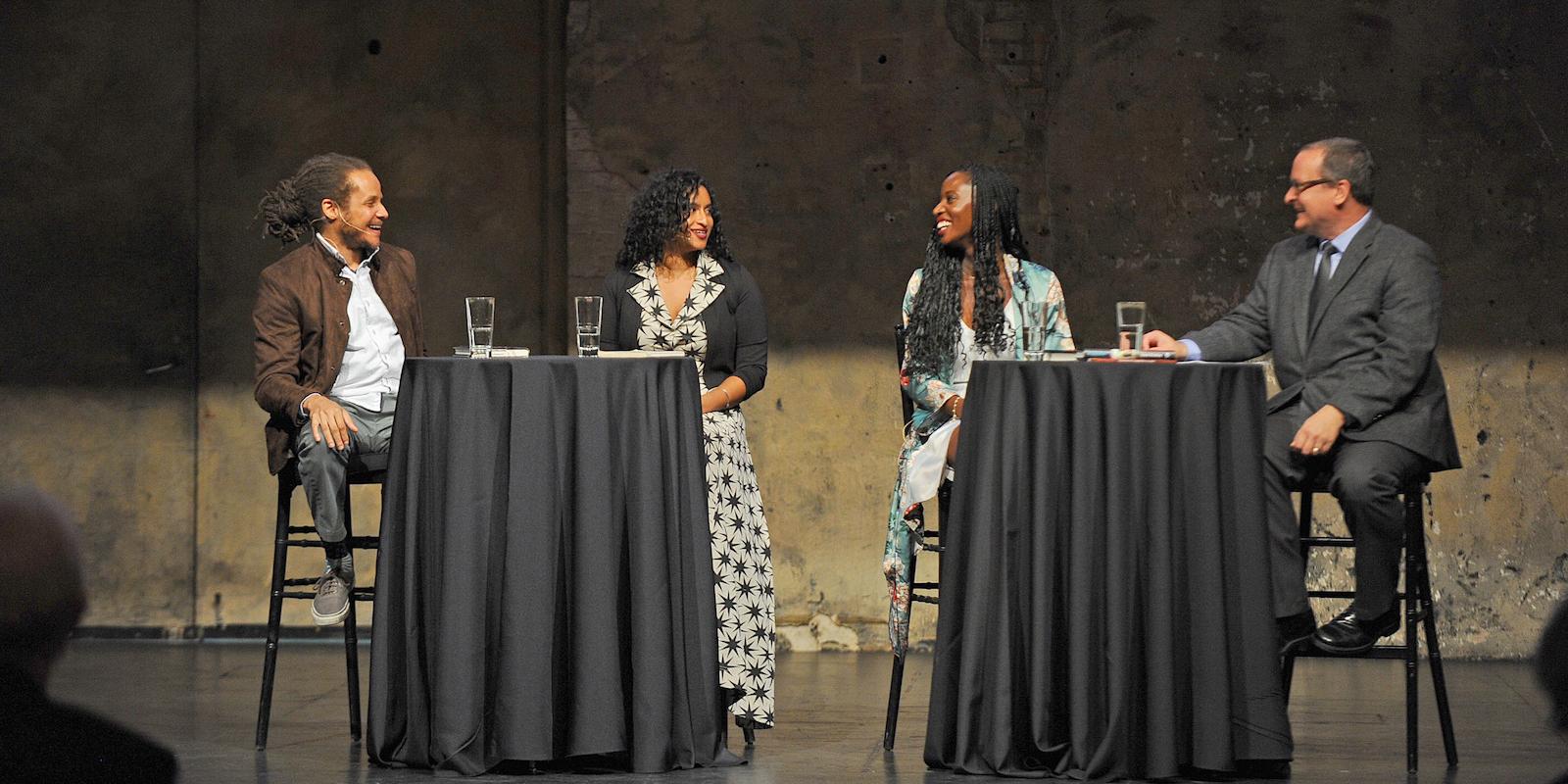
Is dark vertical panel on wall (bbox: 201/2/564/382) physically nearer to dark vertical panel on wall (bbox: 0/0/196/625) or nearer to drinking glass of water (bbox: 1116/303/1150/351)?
dark vertical panel on wall (bbox: 0/0/196/625)

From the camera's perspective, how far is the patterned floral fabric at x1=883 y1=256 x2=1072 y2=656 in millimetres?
4125

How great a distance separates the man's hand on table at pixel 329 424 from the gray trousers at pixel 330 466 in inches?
1.4

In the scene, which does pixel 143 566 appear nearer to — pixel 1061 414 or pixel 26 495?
pixel 1061 414

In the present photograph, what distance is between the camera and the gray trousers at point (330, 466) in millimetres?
4062

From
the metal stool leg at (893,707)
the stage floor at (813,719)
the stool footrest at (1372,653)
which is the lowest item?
the stage floor at (813,719)

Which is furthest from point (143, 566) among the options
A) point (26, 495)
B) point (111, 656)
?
point (26, 495)

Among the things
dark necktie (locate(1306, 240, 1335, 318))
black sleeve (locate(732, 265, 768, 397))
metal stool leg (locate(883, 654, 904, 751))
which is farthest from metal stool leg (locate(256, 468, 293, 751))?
dark necktie (locate(1306, 240, 1335, 318))

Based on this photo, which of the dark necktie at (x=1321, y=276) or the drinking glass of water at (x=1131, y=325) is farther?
the dark necktie at (x=1321, y=276)

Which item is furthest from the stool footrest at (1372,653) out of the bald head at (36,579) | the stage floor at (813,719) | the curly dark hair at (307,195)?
the bald head at (36,579)

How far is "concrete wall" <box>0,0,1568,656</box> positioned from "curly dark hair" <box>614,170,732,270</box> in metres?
1.42

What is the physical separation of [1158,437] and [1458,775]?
1.08 m

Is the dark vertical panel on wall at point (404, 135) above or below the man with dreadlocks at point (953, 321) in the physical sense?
above

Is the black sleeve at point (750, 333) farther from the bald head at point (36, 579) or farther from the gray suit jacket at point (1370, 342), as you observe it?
the bald head at point (36, 579)

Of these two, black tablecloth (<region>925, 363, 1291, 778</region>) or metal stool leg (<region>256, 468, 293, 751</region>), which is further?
metal stool leg (<region>256, 468, 293, 751</region>)
